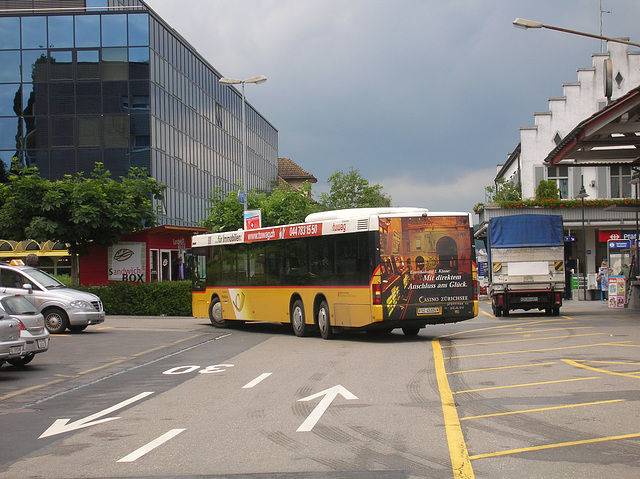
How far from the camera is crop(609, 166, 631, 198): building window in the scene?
49.0 meters

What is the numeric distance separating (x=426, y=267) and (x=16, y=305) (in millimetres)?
8781

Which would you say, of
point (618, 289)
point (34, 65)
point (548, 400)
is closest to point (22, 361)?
point (548, 400)

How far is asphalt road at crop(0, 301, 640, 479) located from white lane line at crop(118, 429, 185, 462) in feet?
0.13

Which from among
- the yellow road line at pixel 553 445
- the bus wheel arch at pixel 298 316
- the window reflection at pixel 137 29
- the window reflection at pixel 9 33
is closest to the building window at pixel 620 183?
the window reflection at pixel 137 29

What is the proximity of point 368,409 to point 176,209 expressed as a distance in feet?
145

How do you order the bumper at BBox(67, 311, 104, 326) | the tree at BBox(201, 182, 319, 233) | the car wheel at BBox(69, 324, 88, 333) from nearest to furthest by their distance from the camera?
the bumper at BBox(67, 311, 104, 326) → the car wheel at BBox(69, 324, 88, 333) → the tree at BBox(201, 182, 319, 233)

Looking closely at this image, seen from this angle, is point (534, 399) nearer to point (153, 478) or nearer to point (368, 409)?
point (368, 409)

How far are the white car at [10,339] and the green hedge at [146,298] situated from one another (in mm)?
19022

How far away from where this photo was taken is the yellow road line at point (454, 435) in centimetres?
625

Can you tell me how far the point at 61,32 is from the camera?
47531mm

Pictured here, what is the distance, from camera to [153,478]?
6320 mm

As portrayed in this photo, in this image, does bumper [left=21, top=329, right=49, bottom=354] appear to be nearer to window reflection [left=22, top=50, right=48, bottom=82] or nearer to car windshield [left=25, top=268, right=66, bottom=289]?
car windshield [left=25, top=268, right=66, bottom=289]

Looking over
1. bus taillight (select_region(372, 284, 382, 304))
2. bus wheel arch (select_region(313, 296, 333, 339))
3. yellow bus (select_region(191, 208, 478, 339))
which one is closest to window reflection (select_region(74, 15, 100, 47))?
yellow bus (select_region(191, 208, 478, 339))

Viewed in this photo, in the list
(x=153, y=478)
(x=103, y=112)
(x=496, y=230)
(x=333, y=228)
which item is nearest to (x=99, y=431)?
(x=153, y=478)
